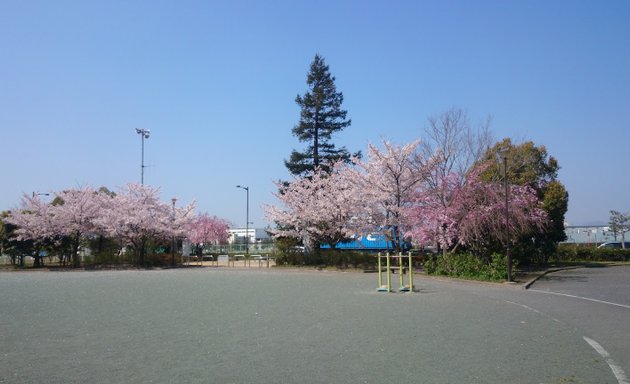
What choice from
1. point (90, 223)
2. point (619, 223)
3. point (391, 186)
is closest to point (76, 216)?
point (90, 223)

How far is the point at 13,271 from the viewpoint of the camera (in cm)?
3753

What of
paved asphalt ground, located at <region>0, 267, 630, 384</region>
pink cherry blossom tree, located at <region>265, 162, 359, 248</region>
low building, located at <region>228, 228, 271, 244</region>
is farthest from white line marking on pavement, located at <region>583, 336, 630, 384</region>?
low building, located at <region>228, 228, 271, 244</region>

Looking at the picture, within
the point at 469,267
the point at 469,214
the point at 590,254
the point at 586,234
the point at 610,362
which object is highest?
the point at 586,234

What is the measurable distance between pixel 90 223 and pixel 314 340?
38279 millimetres

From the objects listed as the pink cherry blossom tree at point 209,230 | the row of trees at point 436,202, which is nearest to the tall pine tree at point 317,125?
the row of trees at point 436,202

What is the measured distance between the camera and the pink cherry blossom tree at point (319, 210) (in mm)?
35406

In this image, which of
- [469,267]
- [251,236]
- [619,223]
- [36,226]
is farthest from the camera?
[251,236]

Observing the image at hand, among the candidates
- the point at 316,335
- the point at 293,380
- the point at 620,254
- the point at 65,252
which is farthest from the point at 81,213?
the point at 620,254

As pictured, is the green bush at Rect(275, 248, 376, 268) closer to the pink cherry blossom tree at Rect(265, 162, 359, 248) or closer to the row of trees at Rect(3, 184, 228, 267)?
the pink cherry blossom tree at Rect(265, 162, 359, 248)

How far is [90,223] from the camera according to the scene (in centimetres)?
4231

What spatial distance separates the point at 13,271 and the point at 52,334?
108 feet

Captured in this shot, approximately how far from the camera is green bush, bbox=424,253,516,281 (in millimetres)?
23237

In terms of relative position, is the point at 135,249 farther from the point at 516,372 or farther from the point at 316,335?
the point at 516,372

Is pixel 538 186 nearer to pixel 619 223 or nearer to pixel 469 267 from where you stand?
pixel 469 267
